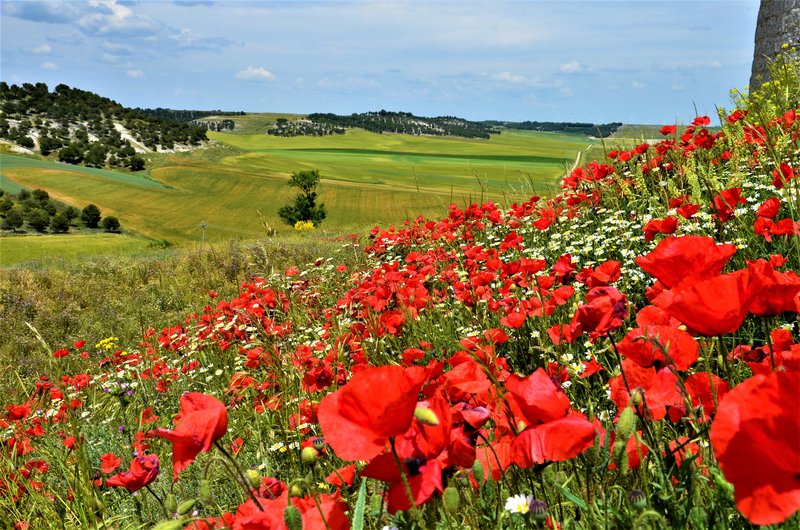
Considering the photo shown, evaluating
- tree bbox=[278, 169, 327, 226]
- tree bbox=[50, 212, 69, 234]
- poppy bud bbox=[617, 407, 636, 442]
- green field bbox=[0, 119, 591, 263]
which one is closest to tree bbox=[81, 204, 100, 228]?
tree bbox=[50, 212, 69, 234]

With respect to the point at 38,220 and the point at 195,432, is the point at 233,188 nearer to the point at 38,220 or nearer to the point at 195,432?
the point at 38,220

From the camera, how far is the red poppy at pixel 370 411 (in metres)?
0.96

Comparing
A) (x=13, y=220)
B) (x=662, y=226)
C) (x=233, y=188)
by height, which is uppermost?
(x=662, y=226)

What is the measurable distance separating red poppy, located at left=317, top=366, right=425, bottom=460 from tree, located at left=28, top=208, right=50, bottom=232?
61034mm

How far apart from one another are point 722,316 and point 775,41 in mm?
9926

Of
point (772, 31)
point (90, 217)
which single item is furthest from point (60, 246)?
point (772, 31)

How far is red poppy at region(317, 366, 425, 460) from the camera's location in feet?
3.16

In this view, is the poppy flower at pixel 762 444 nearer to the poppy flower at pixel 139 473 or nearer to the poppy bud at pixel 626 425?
the poppy bud at pixel 626 425

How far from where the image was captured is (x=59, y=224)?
54.8m

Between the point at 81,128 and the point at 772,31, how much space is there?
5243 inches

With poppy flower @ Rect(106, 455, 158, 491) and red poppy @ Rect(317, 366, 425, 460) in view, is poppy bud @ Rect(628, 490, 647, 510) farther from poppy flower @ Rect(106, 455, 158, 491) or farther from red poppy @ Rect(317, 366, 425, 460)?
poppy flower @ Rect(106, 455, 158, 491)

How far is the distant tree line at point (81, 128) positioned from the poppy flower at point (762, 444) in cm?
10734

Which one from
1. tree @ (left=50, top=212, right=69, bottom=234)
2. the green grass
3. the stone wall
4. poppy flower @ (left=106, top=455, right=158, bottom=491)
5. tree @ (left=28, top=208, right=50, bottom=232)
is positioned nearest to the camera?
poppy flower @ (left=106, top=455, right=158, bottom=491)

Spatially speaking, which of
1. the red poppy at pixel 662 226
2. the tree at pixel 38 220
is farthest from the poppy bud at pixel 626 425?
the tree at pixel 38 220
